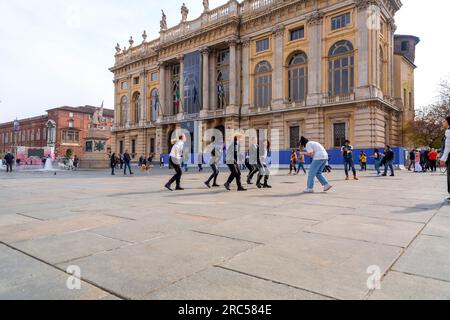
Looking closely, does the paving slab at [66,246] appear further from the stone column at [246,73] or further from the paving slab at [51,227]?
the stone column at [246,73]

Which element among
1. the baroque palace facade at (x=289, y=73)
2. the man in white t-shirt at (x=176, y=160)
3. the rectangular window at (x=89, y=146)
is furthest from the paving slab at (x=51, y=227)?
the rectangular window at (x=89, y=146)

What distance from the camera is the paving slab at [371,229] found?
11.8ft

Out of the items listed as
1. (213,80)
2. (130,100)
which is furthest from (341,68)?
(130,100)

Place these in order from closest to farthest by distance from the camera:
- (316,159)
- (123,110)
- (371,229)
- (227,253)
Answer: (227,253) → (371,229) → (316,159) → (123,110)

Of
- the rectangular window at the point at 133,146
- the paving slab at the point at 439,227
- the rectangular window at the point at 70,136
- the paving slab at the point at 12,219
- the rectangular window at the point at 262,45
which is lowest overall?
the paving slab at the point at 439,227

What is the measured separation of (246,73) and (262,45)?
3438mm

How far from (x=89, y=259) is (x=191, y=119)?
3655 centimetres

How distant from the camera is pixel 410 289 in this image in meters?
2.18

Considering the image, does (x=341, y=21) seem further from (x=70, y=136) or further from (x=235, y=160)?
(x=70, y=136)

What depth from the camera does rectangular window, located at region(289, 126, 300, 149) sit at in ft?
100

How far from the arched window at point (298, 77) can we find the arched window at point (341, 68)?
2.54 metres

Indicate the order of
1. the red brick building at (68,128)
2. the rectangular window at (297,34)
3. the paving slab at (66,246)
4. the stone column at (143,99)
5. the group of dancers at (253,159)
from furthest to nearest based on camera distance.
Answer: the red brick building at (68,128) < the stone column at (143,99) < the rectangular window at (297,34) < the group of dancers at (253,159) < the paving slab at (66,246)

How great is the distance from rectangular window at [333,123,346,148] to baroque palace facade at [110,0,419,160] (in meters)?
0.09

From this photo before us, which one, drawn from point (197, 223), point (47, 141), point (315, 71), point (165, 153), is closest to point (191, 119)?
point (165, 153)
